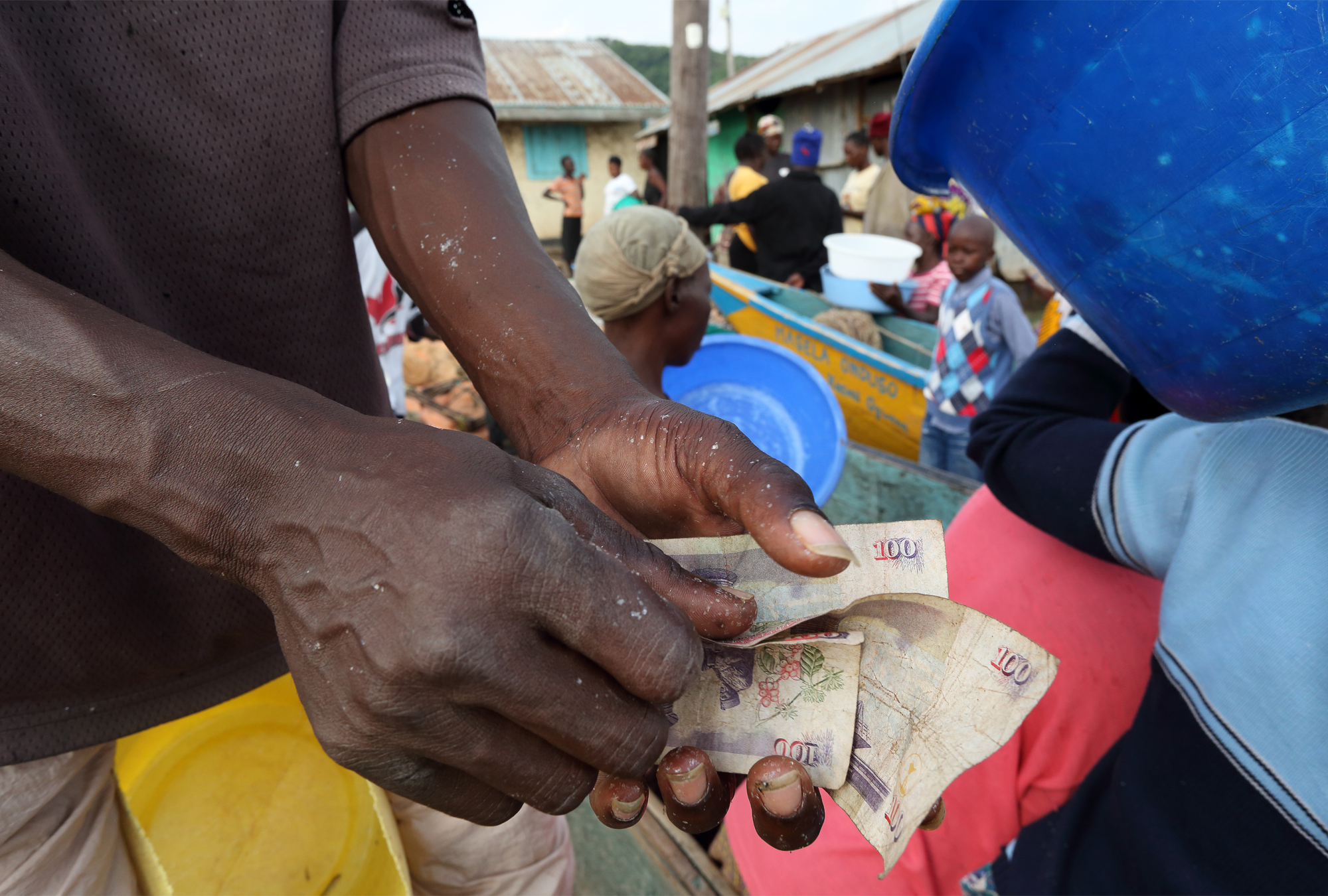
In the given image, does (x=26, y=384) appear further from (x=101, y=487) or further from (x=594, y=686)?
(x=594, y=686)

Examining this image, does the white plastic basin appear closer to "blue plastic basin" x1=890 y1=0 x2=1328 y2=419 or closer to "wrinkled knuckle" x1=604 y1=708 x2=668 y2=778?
"blue plastic basin" x1=890 y1=0 x2=1328 y2=419

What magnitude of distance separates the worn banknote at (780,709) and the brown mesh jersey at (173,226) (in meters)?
0.65

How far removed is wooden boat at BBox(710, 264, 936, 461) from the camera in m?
4.67

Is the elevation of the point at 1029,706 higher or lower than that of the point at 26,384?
lower

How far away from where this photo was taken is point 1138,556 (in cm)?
120

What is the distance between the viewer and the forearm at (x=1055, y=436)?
4.24ft

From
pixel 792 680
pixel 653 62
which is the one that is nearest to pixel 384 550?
pixel 792 680

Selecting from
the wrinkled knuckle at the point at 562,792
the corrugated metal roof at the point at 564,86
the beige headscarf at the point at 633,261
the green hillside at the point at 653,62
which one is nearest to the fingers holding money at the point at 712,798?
the wrinkled knuckle at the point at 562,792

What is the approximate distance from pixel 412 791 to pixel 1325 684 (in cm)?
104

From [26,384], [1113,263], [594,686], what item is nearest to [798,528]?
[594,686]

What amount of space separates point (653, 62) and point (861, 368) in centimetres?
3483

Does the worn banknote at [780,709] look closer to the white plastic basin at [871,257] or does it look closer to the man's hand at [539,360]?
the man's hand at [539,360]

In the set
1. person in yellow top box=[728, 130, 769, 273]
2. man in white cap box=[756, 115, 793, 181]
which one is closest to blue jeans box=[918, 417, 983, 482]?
person in yellow top box=[728, 130, 769, 273]

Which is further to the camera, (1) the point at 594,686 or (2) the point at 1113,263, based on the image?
(2) the point at 1113,263
